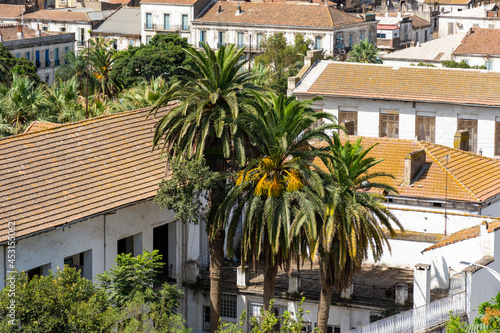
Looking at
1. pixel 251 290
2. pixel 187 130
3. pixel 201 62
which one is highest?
pixel 201 62

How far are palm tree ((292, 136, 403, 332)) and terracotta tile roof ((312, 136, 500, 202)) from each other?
7993 mm

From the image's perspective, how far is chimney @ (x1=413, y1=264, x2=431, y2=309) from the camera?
33844mm

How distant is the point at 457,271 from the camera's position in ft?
120

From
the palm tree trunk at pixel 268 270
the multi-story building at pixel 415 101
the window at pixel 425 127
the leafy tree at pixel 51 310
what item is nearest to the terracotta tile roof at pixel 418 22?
the multi-story building at pixel 415 101

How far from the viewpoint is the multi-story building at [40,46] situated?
118 m

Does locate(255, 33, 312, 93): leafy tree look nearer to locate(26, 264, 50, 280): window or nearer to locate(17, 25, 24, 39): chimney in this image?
locate(17, 25, 24, 39): chimney

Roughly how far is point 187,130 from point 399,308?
32.1ft

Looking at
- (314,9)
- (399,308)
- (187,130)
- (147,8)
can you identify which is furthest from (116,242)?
(147,8)

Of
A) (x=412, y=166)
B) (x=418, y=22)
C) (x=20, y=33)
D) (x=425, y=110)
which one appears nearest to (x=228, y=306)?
(x=412, y=166)

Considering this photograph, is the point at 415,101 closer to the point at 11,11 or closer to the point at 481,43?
the point at 481,43

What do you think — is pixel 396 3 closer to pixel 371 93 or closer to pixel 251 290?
pixel 371 93

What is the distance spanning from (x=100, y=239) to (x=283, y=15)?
351ft

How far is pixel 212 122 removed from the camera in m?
34.2

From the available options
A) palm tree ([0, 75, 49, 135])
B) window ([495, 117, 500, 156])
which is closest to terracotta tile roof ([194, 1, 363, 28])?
window ([495, 117, 500, 156])
